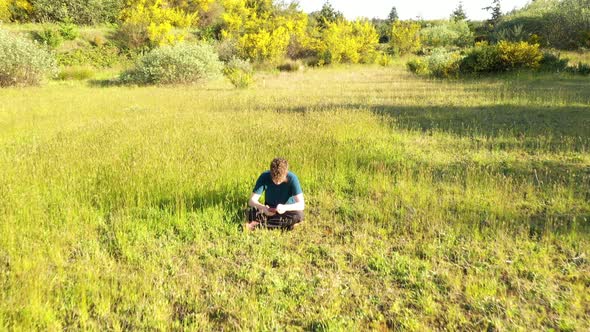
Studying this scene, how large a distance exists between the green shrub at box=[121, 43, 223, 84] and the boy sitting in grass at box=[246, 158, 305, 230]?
15968 mm

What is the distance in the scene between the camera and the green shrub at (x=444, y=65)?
19.3m

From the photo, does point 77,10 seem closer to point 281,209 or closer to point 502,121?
point 502,121

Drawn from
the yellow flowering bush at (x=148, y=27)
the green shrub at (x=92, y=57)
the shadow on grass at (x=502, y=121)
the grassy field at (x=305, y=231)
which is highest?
the yellow flowering bush at (x=148, y=27)

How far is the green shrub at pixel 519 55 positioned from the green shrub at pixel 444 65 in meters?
2.22

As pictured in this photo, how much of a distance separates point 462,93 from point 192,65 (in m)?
13.1

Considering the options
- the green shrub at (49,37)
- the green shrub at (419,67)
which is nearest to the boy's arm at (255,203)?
the green shrub at (419,67)

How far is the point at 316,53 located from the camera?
1363 inches

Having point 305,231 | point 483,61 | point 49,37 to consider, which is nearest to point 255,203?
point 305,231

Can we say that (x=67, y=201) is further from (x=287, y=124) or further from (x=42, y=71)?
(x=42, y=71)

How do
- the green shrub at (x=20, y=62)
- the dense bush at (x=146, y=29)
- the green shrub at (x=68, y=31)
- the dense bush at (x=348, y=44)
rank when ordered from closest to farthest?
the green shrub at (x=20, y=62)
the green shrub at (x=68, y=31)
the dense bush at (x=146, y=29)
the dense bush at (x=348, y=44)

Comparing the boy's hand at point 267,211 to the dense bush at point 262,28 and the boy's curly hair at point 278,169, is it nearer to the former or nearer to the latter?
the boy's curly hair at point 278,169

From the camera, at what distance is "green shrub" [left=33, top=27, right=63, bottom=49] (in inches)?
1016

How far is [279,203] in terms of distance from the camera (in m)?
4.00

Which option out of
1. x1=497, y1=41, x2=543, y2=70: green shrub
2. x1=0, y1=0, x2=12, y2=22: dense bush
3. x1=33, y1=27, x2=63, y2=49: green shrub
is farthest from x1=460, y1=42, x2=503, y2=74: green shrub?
x1=0, y1=0, x2=12, y2=22: dense bush
